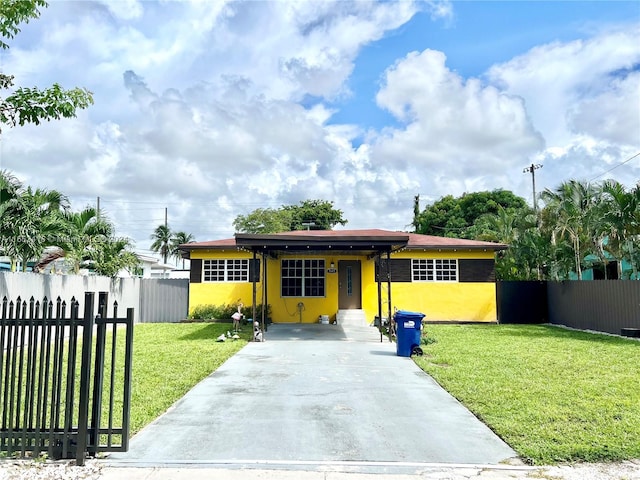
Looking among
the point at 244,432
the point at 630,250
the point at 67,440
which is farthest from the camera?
the point at 630,250

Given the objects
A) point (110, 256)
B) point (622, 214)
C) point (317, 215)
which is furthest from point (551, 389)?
point (317, 215)

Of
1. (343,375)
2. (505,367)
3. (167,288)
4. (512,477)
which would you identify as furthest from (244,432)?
(167,288)

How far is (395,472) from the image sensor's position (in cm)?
459

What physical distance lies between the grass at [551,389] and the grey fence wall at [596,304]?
1000 mm

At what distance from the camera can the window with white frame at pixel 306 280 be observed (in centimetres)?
2006

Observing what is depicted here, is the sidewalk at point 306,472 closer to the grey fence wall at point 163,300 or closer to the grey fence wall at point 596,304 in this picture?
the grey fence wall at point 596,304

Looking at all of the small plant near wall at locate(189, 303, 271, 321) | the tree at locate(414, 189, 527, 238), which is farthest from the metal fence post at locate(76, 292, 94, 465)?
the tree at locate(414, 189, 527, 238)

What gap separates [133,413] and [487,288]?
16762 mm

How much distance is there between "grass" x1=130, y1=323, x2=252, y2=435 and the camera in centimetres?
712

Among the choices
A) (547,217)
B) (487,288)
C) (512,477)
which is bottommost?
(512,477)

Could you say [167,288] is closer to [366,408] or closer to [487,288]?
[487,288]

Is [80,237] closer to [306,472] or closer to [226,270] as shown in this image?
[226,270]

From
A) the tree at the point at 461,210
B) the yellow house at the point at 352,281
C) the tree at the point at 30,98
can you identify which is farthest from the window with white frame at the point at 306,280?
the tree at the point at 461,210

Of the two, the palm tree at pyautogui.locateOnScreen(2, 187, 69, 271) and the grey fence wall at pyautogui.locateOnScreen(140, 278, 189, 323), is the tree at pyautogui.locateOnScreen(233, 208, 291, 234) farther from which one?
the palm tree at pyautogui.locateOnScreen(2, 187, 69, 271)
